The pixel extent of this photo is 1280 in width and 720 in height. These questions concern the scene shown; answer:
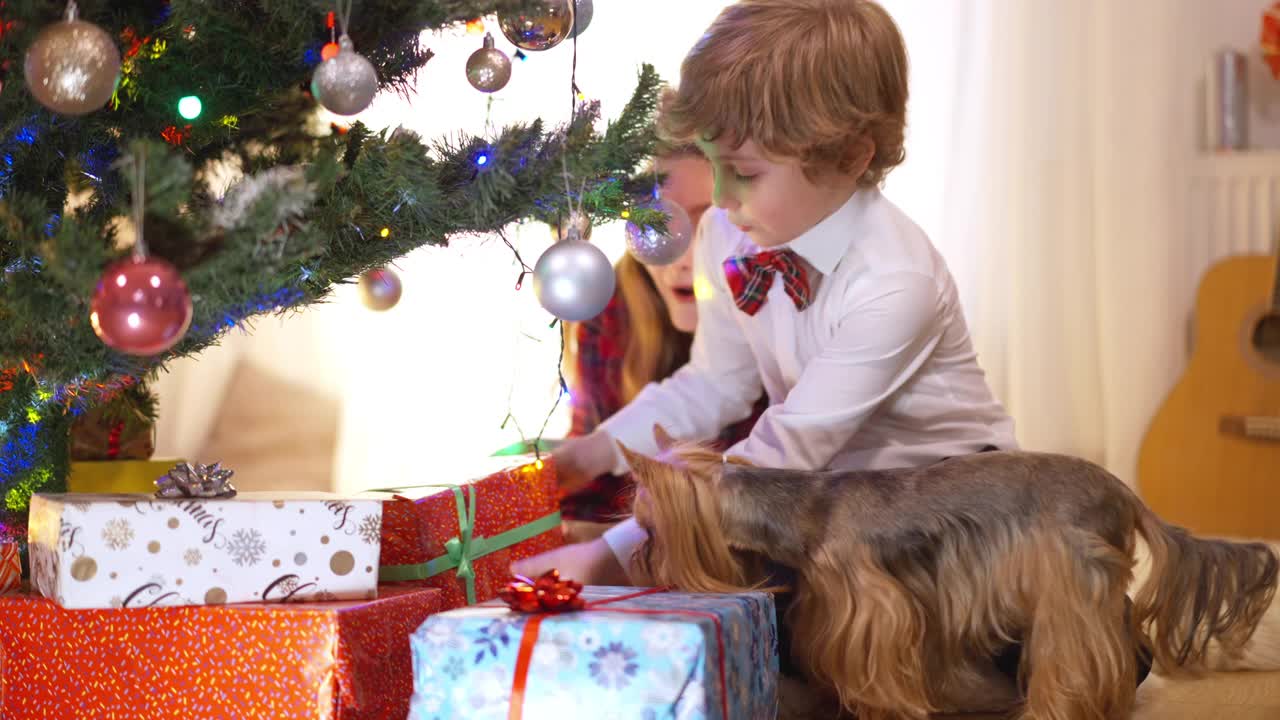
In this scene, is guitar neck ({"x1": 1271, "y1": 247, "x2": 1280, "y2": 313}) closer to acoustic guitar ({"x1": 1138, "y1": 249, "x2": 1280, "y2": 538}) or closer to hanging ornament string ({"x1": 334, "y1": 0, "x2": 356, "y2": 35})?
acoustic guitar ({"x1": 1138, "y1": 249, "x2": 1280, "y2": 538})

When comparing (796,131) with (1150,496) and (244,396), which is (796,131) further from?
(244,396)

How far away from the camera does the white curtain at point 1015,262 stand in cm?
257

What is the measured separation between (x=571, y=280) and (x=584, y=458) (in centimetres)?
66

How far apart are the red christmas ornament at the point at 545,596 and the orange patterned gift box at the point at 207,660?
143 millimetres

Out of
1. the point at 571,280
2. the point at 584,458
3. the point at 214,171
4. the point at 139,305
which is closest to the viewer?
the point at 139,305

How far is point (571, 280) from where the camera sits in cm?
99

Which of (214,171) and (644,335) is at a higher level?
(214,171)

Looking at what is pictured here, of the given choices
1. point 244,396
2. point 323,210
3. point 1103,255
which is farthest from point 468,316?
point 323,210

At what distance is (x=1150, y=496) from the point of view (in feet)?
8.24

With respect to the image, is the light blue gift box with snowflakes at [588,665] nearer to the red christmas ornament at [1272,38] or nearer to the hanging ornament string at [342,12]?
the hanging ornament string at [342,12]

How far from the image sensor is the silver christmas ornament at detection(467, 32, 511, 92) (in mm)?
1124

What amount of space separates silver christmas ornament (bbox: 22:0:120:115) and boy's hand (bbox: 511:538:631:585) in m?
0.56

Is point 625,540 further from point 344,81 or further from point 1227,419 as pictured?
point 1227,419

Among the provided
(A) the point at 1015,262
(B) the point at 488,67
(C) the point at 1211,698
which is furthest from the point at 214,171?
(A) the point at 1015,262
